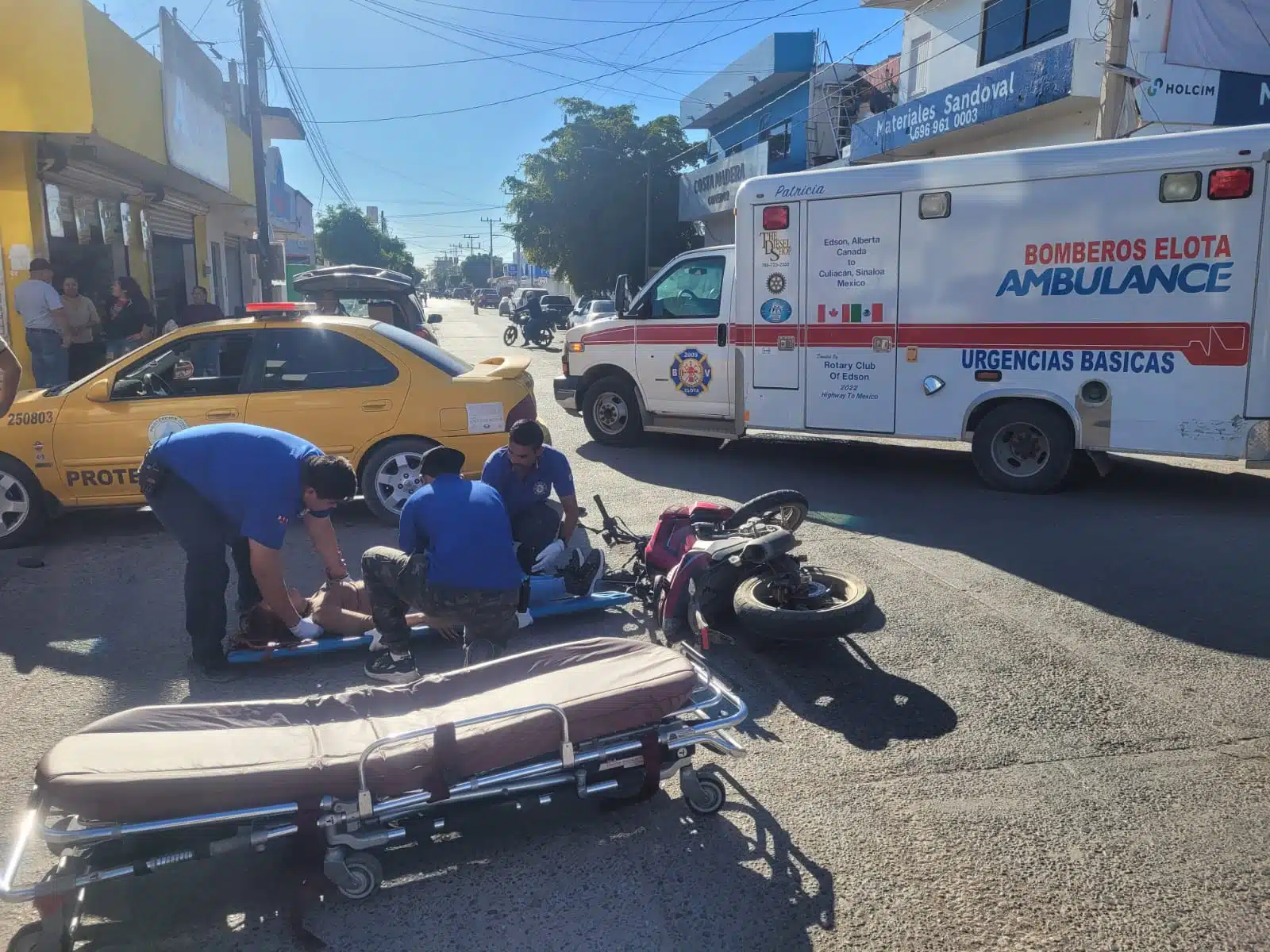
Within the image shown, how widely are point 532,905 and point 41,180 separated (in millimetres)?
11797

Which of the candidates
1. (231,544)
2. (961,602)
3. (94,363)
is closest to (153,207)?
(94,363)

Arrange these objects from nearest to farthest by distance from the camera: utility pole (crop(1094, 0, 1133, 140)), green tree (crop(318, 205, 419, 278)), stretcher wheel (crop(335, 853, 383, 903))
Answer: stretcher wheel (crop(335, 853, 383, 903))
utility pole (crop(1094, 0, 1133, 140))
green tree (crop(318, 205, 419, 278))

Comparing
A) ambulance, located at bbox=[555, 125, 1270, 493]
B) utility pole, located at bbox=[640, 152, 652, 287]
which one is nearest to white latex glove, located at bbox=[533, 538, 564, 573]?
ambulance, located at bbox=[555, 125, 1270, 493]

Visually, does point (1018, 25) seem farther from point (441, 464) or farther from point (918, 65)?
point (441, 464)

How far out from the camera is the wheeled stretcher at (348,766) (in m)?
2.86

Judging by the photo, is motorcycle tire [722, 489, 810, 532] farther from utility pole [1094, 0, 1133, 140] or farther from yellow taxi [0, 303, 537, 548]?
utility pole [1094, 0, 1133, 140]

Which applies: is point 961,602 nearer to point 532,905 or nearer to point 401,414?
point 532,905

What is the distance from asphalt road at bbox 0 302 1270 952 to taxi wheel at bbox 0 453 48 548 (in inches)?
10.2

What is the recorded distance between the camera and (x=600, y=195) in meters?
35.1

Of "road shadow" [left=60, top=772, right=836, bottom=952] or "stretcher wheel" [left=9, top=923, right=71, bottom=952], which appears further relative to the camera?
"road shadow" [left=60, top=772, right=836, bottom=952]

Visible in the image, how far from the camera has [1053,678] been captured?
4.84 m

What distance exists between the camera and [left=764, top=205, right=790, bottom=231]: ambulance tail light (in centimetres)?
941

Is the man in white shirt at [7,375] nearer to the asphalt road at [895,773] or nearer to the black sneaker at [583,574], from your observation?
the asphalt road at [895,773]

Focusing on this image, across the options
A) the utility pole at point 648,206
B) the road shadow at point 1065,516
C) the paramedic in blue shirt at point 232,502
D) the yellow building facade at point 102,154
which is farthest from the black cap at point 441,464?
the utility pole at point 648,206
